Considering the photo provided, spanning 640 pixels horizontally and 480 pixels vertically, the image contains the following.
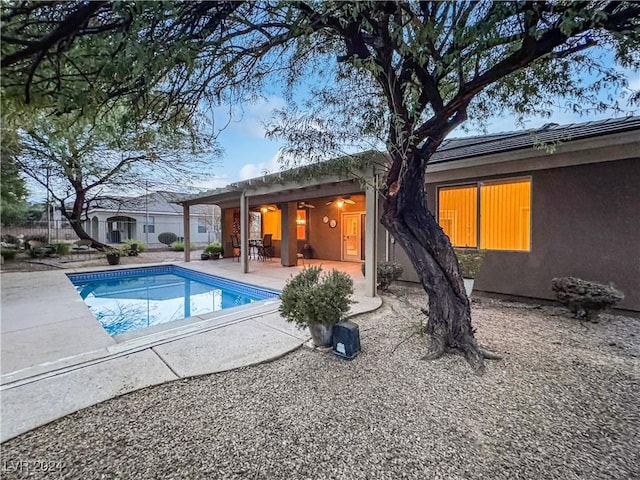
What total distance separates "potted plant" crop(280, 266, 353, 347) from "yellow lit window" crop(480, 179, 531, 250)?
465 cm

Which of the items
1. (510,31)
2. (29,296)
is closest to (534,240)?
(510,31)

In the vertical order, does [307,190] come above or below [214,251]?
above

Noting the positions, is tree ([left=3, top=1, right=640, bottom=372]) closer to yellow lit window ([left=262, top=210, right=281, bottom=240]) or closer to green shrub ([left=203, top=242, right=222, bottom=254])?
yellow lit window ([left=262, top=210, right=281, bottom=240])

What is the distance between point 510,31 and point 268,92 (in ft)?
10.4

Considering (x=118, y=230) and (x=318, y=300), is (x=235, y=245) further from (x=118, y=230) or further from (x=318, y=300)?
(x=118, y=230)

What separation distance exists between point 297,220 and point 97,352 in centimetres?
1057

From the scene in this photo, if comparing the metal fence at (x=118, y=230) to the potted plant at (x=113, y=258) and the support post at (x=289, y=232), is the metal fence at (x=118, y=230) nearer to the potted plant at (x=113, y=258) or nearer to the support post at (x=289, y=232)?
the potted plant at (x=113, y=258)

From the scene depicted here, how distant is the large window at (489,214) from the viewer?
6.25 metres

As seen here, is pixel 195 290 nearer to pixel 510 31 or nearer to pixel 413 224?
pixel 413 224

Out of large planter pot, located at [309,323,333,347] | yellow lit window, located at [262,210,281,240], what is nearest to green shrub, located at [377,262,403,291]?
large planter pot, located at [309,323,333,347]

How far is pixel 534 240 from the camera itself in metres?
6.04

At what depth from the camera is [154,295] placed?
892 centimetres

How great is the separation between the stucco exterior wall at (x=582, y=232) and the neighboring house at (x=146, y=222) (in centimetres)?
2025

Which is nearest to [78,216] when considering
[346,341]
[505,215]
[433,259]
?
[346,341]
